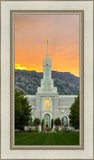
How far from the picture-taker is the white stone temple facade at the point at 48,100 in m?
71.0

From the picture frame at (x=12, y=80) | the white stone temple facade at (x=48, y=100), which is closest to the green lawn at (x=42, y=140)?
the picture frame at (x=12, y=80)

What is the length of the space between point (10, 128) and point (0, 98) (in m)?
1.07

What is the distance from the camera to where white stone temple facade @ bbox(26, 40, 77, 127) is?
7100 cm

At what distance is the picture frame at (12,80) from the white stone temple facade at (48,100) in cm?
6187

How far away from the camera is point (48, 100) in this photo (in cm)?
7469

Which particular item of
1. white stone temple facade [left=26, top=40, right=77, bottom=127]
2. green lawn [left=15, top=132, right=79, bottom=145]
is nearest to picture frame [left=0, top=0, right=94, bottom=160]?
green lawn [left=15, top=132, right=79, bottom=145]

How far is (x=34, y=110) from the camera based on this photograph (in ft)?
234

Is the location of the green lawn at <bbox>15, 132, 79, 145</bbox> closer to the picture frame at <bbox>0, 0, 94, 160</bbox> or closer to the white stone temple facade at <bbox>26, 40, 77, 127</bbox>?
the picture frame at <bbox>0, 0, 94, 160</bbox>

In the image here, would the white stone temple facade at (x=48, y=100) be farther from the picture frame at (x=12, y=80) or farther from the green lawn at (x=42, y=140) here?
the picture frame at (x=12, y=80)

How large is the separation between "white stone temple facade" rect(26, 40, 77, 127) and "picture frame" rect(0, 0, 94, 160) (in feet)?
203

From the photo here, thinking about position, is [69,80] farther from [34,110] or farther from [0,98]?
[0,98]

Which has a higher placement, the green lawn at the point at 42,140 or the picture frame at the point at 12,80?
the picture frame at the point at 12,80

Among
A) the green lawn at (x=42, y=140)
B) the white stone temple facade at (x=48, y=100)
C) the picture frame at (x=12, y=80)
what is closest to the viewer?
the picture frame at (x=12, y=80)

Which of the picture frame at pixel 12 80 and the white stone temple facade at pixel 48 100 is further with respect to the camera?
the white stone temple facade at pixel 48 100
